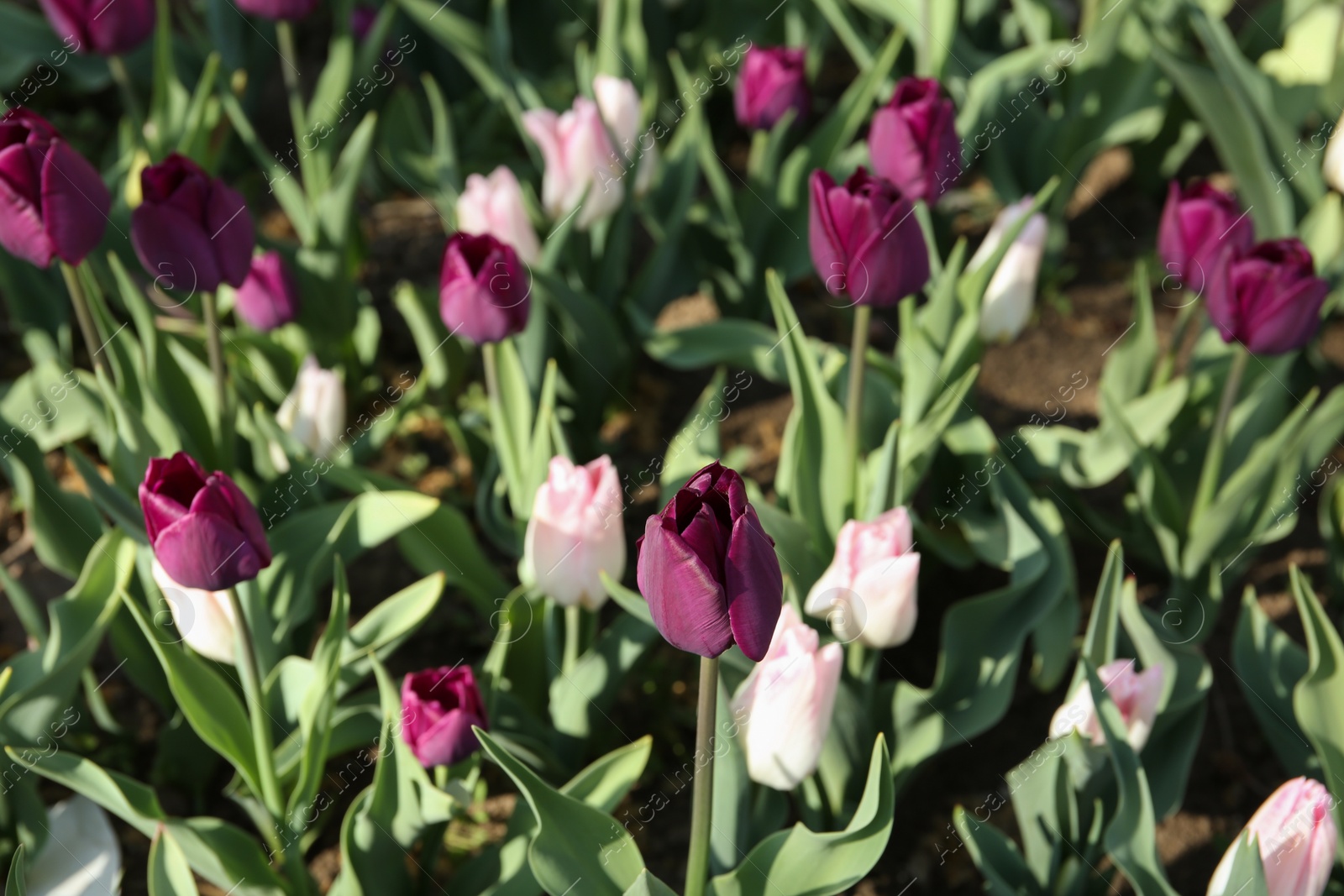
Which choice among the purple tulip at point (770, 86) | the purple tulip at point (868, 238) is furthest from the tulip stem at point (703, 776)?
the purple tulip at point (770, 86)

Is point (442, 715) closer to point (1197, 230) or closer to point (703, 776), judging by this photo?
point (703, 776)

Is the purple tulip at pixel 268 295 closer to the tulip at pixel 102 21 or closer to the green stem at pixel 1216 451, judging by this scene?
the tulip at pixel 102 21

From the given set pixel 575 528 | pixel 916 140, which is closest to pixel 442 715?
pixel 575 528

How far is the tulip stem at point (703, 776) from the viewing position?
3.72 feet

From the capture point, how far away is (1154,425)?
2.08m

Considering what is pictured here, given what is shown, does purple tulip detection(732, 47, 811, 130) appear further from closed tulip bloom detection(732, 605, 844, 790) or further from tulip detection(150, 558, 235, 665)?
tulip detection(150, 558, 235, 665)

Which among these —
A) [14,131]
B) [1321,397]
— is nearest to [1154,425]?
[1321,397]

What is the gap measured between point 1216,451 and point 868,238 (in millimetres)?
727

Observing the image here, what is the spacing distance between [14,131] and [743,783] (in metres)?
1.15

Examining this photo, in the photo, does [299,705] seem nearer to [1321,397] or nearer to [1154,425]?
[1154,425]

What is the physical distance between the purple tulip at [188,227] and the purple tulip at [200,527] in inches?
15.4

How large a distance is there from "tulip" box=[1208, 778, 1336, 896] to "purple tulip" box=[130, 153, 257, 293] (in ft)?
4.40

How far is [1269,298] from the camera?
1.67 meters

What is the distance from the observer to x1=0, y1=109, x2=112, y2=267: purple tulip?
155 centimetres
